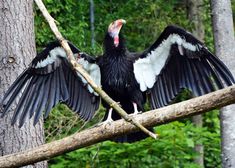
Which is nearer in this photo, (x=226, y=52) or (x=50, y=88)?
(x=50, y=88)

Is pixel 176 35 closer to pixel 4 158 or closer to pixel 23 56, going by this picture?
pixel 23 56

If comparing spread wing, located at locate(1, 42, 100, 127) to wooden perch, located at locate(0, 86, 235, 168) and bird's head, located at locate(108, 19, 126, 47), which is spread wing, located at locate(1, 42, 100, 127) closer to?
bird's head, located at locate(108, 19, 126, 47)

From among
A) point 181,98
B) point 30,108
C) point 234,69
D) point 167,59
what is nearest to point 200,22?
point 181,98

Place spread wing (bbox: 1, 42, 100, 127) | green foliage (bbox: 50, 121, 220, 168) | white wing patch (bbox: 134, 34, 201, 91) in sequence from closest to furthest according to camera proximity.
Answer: spread wing (bbox: 1, 42, 100, 127), white wing patch (bbox: 134, 34, 201, 91), green foliage (bbox: 50, 121, 220, 168)

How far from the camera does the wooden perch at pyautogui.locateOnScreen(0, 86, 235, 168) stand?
143 inches

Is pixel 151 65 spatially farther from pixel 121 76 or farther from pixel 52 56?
pixel 52 56

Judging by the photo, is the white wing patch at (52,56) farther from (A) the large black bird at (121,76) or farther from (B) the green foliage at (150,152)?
(B) the green foliage at (150,152)

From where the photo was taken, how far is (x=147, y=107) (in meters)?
9.34

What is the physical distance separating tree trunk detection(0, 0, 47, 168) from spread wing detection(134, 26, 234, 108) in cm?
92

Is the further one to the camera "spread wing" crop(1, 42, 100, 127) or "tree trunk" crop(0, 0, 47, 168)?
"tree trunk" crop(0, 0, 47, 168)

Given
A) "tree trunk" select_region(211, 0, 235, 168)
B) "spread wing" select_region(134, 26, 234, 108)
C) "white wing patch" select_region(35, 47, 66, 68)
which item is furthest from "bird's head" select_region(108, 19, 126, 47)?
"tree trunk" select_region(211, 0, 235, 168)

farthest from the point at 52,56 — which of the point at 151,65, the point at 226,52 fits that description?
the point at 226,52

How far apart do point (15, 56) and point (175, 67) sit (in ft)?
4.28

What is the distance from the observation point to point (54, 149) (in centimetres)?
397
